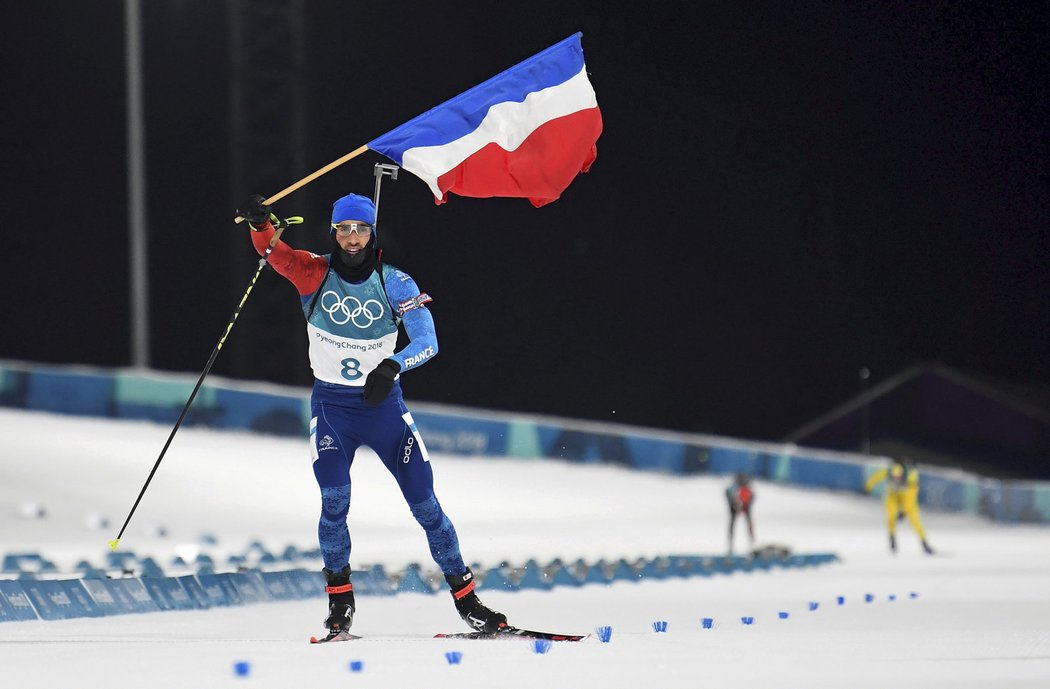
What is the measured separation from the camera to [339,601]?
23.2 ft

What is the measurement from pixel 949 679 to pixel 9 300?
2632 cm

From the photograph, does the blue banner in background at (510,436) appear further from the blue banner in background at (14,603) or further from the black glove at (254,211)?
the black glove at (254,211)

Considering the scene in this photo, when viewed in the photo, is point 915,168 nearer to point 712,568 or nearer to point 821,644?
point 712,568

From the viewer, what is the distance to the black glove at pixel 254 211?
6859 mm

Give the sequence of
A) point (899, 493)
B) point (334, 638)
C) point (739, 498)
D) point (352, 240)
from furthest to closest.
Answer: point (739, 498)
point (899, 493)
point (352, 240)
point (334, 638)

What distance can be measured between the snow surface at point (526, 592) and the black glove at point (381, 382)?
1.04 metres

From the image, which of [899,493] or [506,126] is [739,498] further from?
[506,126]

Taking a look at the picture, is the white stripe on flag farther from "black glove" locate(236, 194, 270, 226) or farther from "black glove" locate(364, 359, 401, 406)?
"black glove" locate(364, 359, 401, 406)

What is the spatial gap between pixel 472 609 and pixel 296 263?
1792 mm

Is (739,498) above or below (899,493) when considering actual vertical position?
below

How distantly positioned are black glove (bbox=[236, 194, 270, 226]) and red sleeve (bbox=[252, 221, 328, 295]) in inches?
2.7

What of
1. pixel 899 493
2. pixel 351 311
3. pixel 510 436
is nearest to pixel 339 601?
pixel 351 311

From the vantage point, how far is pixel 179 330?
99.9 ft

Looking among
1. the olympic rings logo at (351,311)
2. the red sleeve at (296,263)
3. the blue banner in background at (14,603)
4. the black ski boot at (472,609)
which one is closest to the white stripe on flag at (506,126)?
the red sleeve at (296,263)
